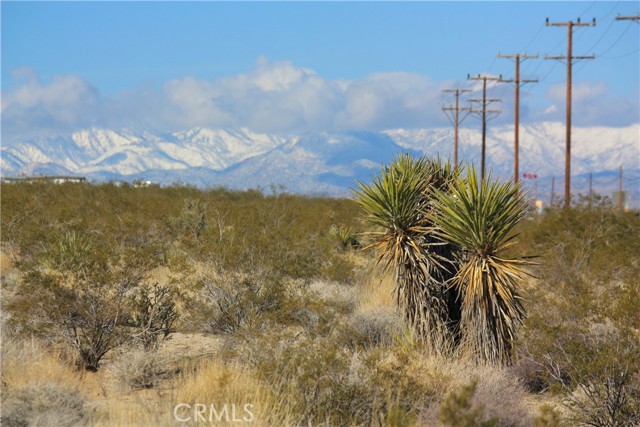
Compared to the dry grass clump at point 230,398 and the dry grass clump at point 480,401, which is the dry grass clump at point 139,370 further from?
the dry grass clump at point 480,401

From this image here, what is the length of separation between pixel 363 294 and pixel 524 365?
6.06 metres

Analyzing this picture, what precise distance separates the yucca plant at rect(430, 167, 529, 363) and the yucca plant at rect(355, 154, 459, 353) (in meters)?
0.44

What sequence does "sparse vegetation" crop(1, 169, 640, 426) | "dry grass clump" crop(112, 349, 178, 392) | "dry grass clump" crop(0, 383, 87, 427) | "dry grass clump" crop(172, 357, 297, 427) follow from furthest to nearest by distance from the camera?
1. "dry grass clump" crop(112, 349, 178, 392)
2. "sparse vegetation" crop(1, 169, 640, 426)
3. "dry grass clump" crop(172, 357, 297, 427)
4. "dry grass clump" crop(0, 383, 87, 427)

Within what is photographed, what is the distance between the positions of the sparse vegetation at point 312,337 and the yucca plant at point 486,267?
32 millimetres

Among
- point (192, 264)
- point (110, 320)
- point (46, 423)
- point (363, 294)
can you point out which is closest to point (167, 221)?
point (363, 294)

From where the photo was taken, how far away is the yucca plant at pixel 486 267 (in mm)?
12500

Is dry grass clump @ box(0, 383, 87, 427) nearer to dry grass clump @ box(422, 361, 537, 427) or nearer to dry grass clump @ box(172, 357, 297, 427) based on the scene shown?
dry grass clump @ box(172, 357, 297, 427)

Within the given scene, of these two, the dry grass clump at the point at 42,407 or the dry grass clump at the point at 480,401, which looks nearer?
the dry grass clump at the point at 480,401

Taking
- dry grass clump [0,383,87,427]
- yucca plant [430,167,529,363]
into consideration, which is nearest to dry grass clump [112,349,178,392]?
dry grass clump [0,383,87,427]

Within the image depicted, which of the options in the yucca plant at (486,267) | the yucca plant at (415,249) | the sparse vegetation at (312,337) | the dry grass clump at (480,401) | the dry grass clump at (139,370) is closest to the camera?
the dry grass clump at (480,401)

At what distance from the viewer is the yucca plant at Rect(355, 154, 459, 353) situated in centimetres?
1316

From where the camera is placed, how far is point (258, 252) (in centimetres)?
1492

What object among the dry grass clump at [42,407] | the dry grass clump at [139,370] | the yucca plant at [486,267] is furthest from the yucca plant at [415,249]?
the dry grass clump at [42,407]

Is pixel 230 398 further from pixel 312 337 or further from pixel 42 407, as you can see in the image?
pixel 312 337
